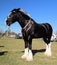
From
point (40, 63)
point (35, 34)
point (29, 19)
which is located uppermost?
point (29, 19)

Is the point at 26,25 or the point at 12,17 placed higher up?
the point at 12,17

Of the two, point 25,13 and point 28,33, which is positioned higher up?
point 25,13

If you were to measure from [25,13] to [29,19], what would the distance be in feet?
1.50

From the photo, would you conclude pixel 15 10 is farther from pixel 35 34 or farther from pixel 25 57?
pixel 25 57

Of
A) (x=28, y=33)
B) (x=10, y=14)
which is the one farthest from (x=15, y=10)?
(x=28, y=33)

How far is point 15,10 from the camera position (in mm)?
13703

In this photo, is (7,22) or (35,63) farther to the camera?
(7,22)

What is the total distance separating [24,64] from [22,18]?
3.12 metres

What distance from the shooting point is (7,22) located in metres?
13.7

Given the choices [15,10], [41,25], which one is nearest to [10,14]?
[15,10]

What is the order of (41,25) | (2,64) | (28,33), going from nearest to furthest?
(2,64)
(28,33)
(41,25)

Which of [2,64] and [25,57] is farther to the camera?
[25,57]

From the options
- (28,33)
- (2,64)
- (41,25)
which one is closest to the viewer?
(2,64)

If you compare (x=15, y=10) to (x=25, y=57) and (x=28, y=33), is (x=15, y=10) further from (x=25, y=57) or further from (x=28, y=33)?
(x=25, y=57)
